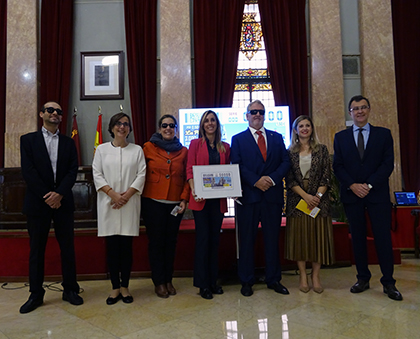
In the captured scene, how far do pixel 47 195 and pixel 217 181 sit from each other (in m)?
1.34

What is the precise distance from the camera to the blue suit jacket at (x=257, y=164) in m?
2.87

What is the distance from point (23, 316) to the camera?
8.13 ft

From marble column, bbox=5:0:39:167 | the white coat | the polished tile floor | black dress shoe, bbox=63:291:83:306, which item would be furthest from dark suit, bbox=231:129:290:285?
Answer: marble column, bbox=5:0:39:167

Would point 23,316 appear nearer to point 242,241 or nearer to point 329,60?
point 242,241

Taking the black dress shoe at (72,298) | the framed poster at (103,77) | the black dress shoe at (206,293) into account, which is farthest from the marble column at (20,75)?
the black dress shoe at (206,293)

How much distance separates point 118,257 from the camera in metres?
2.77

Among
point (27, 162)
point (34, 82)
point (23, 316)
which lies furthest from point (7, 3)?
point (23, 316)

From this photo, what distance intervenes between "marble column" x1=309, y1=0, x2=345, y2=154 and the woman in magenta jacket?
3.10 metres

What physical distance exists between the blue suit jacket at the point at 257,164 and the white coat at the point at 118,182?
33.5 inches

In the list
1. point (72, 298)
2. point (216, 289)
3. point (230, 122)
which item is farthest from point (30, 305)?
point (230, 122)

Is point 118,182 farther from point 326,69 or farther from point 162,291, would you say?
point 326,69

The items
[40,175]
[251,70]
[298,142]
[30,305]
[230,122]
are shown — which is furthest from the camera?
[251,70]

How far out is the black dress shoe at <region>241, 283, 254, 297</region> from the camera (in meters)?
2.83

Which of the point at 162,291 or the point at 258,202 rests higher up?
the point at 258,202
